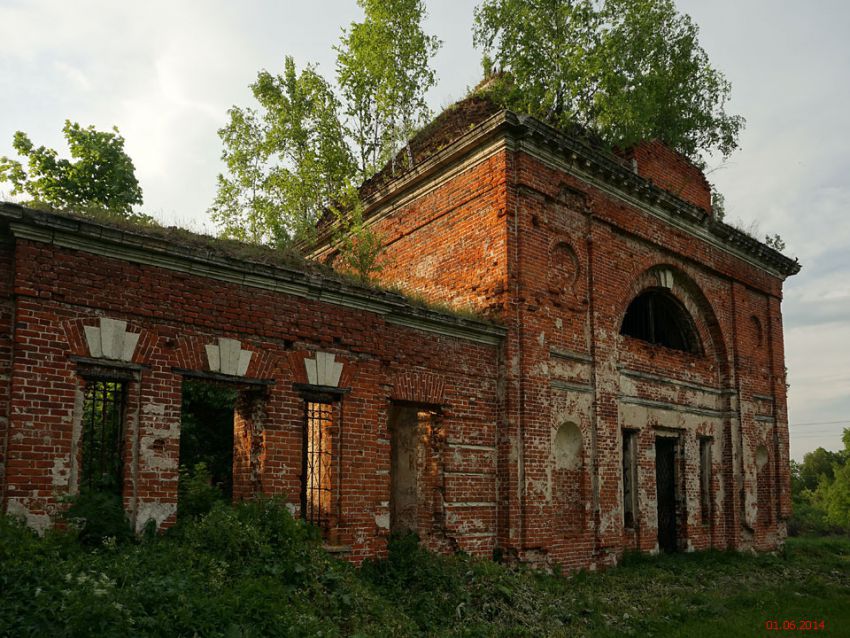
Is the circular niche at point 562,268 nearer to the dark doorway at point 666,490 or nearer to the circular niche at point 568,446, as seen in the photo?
the circular niche at point 568,446

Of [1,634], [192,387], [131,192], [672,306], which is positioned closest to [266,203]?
[131,192]

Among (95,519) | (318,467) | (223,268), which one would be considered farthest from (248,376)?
(95,519)

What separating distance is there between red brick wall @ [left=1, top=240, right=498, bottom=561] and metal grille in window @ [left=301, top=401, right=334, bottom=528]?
0.21 m

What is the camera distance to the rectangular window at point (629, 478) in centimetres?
1388

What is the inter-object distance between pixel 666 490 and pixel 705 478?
149cm

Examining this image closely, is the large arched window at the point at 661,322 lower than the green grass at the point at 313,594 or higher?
higher

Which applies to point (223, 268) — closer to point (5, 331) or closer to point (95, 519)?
point (5, 331)

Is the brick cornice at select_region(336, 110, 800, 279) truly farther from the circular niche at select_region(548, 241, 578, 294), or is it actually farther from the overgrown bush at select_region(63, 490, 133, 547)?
the overgrown bush at select_region(63, 490, 133, 547)

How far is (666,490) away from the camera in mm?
15422

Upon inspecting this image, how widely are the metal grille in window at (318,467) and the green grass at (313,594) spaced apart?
0.99 meters

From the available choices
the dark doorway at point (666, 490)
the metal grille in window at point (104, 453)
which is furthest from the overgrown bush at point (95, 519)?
the dark doorway at point (666, 490)

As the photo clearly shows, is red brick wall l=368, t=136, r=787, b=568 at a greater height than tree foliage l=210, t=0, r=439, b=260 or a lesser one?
lesser

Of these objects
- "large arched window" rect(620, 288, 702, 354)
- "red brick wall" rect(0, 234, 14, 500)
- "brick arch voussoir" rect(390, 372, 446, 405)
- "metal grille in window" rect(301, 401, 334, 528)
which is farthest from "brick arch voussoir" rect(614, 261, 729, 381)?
"red brick wall" rect(0, 234, 14, 500)

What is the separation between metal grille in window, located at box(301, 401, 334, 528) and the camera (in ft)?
30.4
